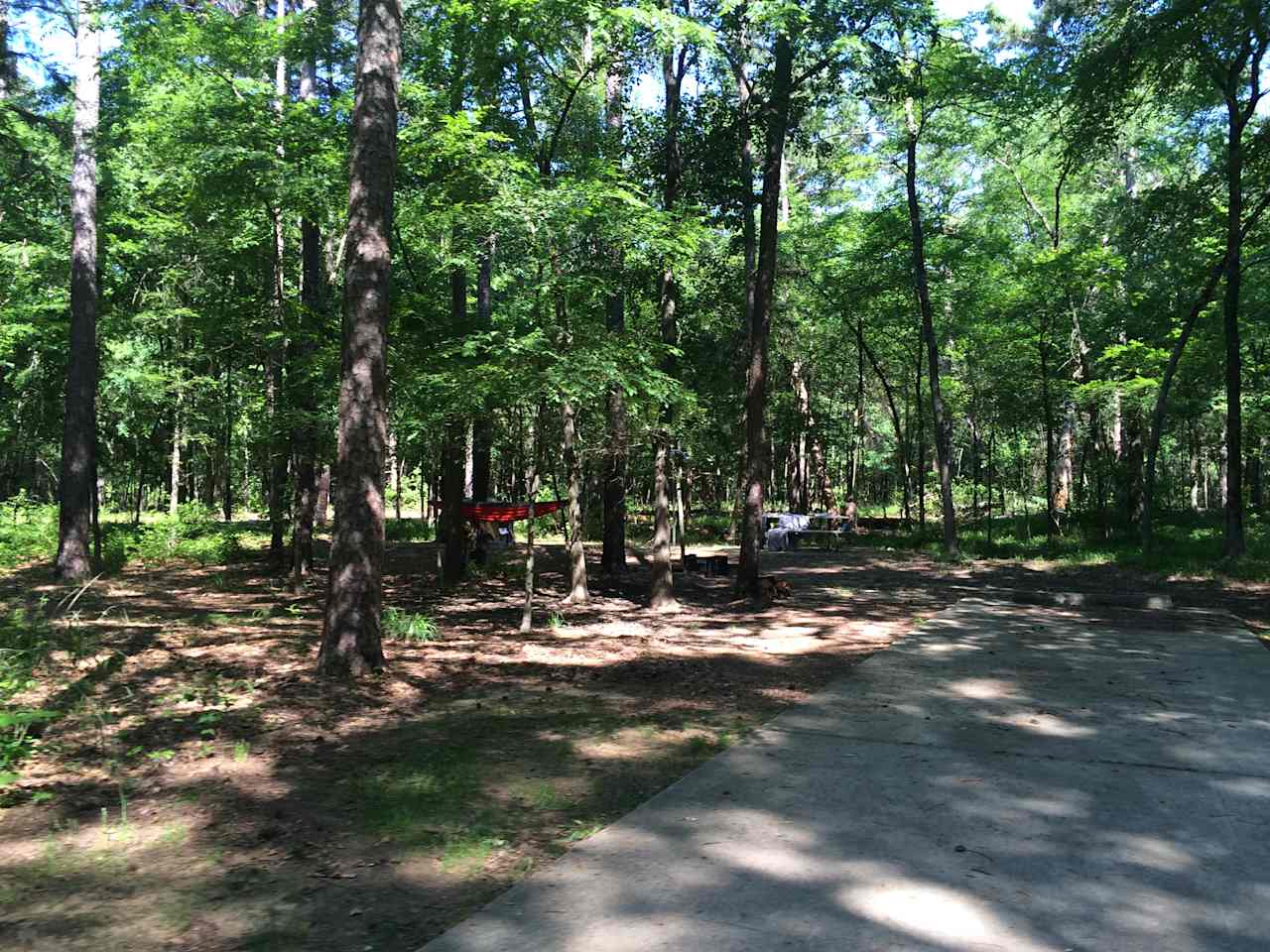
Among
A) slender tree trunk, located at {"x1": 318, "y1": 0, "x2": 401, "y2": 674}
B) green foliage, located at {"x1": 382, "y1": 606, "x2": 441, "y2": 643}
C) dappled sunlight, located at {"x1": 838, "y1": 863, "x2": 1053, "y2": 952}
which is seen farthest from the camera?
green foliage, located at {"x1": 382, "y1": 606, "x2": 441, "y2": 643}

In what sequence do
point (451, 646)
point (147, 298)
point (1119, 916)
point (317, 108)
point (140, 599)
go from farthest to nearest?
1. point (147, 298)
2. point (317, 108)
3. point (140, 599)
4. point (451, 646)
5. point (1119, 916)

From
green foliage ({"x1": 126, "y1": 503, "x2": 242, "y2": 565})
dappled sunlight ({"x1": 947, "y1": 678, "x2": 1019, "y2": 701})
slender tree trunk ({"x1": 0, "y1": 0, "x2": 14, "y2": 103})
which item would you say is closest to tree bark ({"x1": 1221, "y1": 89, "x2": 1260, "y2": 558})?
dappled sunlight ({"x1": 947, "y1": 678, "x2": 1019, "y2": 701})

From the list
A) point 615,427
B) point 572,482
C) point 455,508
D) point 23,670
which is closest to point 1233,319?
point 615,427

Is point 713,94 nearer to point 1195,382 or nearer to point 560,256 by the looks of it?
point 560,256

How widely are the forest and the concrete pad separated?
0.93 m

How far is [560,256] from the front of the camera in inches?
396

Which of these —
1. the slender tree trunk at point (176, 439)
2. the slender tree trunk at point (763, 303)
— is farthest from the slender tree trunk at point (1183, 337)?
the slender tree trunk at point (176, 439)

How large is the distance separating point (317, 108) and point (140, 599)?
A: 816 centimetres

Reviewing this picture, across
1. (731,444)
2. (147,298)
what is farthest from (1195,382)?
(147,298)

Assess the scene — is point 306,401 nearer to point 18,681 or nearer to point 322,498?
point 18,681

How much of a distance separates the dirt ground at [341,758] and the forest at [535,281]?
254 mm

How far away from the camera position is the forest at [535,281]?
9156 mm

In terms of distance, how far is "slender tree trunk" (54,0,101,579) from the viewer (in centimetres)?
1367

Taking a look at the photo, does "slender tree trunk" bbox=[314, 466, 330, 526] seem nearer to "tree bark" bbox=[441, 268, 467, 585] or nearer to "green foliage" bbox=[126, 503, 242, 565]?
"green foliage" bbox=[126, 503, 242, 565]
